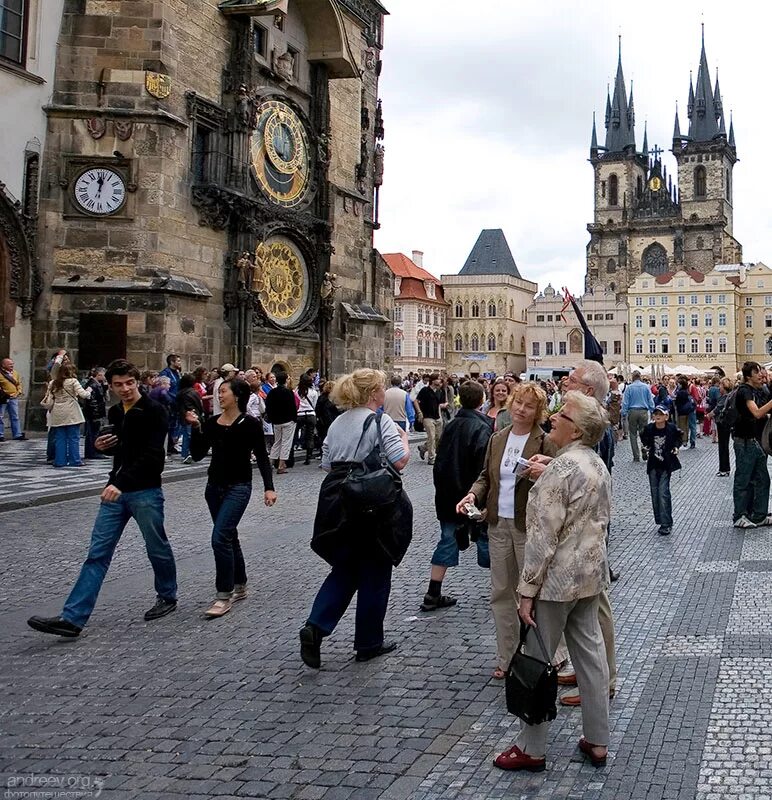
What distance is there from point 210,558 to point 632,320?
10172 centimetres

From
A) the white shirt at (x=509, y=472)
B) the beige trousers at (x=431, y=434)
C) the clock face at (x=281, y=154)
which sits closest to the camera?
the white shirt at (x=509, y=472)

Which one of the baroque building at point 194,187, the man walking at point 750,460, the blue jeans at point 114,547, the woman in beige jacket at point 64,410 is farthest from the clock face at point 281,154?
the blue jeans at point 114,547

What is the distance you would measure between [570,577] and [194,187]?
1752 centimetres

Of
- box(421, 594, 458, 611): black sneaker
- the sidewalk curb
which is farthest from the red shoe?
the sidewalk curb

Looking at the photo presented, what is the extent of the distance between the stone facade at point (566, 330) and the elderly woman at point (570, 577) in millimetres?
98988

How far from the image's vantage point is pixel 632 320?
344 feet

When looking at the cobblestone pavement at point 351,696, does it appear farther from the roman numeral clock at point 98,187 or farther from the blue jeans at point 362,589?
the roman numeral clock at point 98,187

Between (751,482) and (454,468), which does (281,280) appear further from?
(454,468)

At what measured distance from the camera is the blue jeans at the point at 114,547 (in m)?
6.02

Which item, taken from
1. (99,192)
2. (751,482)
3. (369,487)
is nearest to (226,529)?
(369,487)

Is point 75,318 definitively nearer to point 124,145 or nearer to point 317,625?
point 124,145

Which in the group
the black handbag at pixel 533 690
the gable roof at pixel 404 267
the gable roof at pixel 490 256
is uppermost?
the gable roof at pixel 490 256

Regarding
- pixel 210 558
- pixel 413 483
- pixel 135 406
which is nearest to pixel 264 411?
pixel 413 483

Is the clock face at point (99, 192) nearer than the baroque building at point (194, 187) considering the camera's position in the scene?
No
